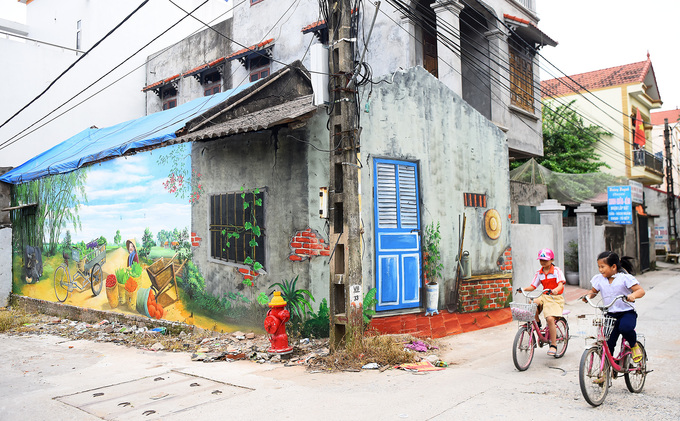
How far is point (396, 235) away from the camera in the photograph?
27.1 feet

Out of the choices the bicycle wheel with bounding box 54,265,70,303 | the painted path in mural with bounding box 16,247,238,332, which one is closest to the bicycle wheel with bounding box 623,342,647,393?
the painted path in mural with bounding box 16,247,238,332

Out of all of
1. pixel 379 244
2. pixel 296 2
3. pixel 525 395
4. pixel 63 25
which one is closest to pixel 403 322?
pixel 379 244

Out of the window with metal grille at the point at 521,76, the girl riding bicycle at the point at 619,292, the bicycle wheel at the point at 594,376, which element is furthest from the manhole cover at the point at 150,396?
the window with metal grille at the point at 521,76

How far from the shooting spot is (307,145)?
7.67m

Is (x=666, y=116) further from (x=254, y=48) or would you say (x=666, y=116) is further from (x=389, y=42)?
(x=254, y=48)

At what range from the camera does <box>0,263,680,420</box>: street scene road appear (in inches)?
190

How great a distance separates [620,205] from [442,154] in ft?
36.7

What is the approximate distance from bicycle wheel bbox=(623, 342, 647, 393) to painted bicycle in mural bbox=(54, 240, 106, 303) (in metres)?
10.1

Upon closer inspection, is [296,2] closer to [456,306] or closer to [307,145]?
[307,145]

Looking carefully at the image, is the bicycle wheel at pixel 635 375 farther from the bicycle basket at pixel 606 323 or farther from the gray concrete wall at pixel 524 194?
the gray concrete wall at pixel 524 194

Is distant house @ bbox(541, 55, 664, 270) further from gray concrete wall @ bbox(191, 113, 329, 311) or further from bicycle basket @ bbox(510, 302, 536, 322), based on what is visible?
bicycle basket @ bbox(510, 302, 536, 322)

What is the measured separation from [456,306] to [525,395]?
12.6 feet

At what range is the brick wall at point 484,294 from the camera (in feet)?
30.3

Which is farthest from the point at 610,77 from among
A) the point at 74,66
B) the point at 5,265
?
the point at 5,265
